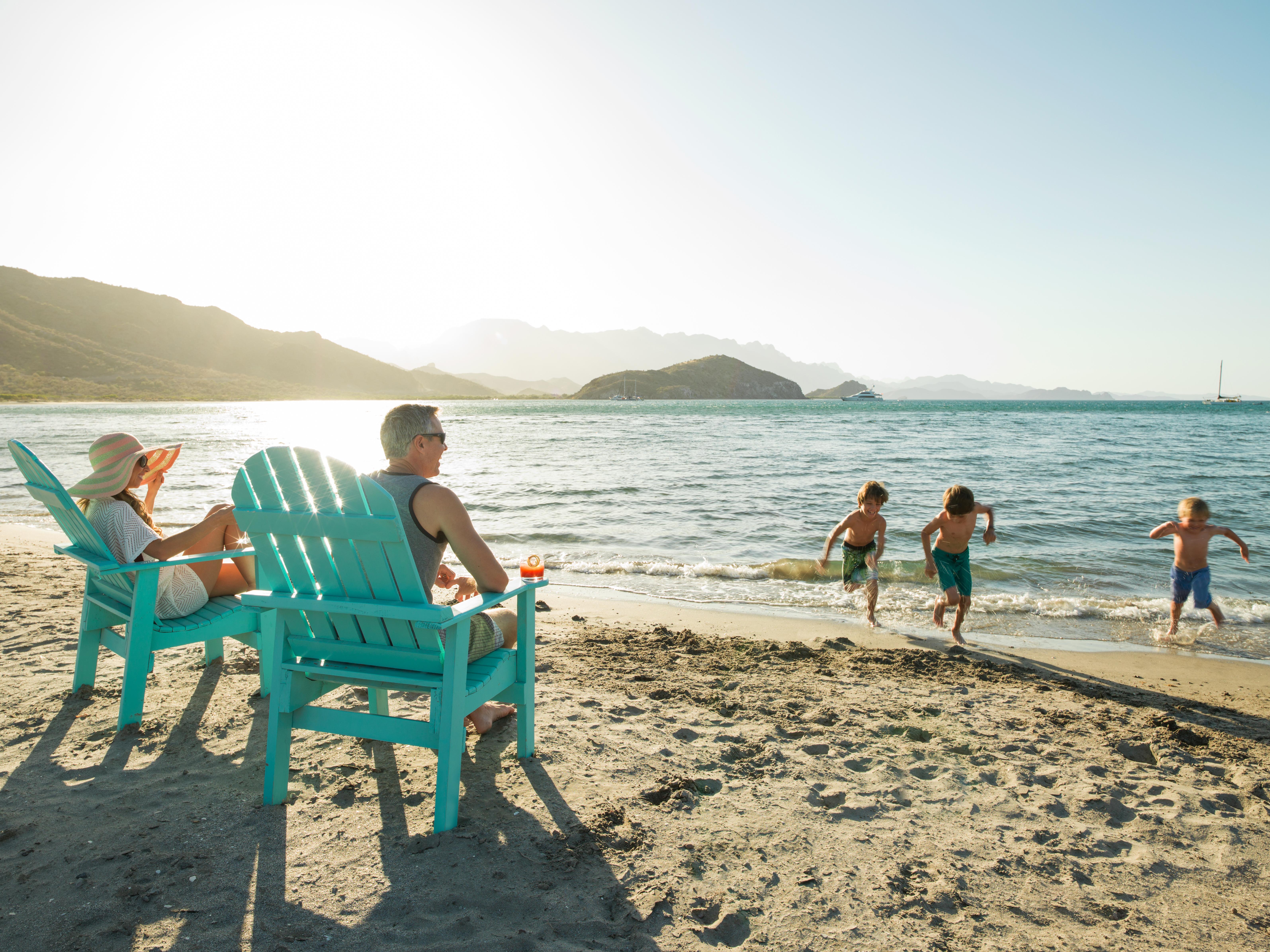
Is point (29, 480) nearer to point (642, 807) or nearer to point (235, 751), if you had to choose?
point (235, 751)

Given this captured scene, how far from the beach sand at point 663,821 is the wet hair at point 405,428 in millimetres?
1558

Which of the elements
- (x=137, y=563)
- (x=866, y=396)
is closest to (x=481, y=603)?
(x=137, y=563)

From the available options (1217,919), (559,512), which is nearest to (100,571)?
(1217,919)

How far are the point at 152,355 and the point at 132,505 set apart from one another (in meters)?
147

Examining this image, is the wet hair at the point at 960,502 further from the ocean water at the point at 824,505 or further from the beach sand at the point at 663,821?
the beach sand at the point at 663,821

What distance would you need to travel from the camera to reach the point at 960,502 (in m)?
6.02

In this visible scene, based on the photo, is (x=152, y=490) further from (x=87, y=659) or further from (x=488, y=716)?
(x=488, y=716)

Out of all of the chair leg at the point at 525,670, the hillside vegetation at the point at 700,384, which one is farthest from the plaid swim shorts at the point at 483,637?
the hillside vegetation at the point at 700,384

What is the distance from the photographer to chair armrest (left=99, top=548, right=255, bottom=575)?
11.3ft

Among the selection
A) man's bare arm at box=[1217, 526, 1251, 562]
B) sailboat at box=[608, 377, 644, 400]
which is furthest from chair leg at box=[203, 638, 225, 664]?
sailboat at box=[608, 377, 644, 400]

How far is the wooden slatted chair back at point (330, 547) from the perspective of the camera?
2.58 m

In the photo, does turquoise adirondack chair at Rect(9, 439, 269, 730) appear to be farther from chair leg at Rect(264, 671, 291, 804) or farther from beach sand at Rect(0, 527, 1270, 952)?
chair leg at Rect(264, 671, 291, 804)

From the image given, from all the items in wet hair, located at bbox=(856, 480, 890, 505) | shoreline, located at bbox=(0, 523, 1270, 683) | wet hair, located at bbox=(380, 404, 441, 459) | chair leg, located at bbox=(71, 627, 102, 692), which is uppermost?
wet hair, located at bbox=(380, 404, 441, 459)

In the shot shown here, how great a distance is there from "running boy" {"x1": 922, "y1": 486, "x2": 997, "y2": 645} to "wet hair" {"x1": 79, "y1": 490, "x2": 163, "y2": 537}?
5783mm
